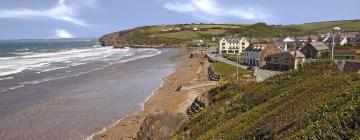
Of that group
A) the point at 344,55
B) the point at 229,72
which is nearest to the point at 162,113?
the point at 229,72

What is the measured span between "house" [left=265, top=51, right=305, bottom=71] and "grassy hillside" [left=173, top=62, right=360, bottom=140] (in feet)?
155

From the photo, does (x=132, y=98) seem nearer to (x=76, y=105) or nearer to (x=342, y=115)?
(x=76, y=105)

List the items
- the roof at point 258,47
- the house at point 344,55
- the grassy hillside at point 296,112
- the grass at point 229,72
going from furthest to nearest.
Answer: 1. the roof at point 258,47
2. the house at point 344,55
3. the grass at point 229,72
4. the grassy hillside at point 296,112

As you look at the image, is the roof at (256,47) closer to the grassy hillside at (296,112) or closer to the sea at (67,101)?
the sea at (67,101)

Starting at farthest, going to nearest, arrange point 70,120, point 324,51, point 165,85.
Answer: point 324,51, point 165,85, point 70,120

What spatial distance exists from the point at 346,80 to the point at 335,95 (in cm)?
244

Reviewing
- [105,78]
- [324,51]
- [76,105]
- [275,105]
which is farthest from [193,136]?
[324,51]

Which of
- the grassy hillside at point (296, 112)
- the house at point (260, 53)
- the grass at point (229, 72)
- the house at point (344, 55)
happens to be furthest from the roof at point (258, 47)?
the grassy hillside at point (296, 112)

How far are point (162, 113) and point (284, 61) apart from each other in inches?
1966

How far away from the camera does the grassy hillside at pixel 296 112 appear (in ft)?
31.6

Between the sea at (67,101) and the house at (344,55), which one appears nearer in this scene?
the sea at (67,101)

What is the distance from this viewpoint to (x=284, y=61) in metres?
69.9

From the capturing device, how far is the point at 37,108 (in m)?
43.1

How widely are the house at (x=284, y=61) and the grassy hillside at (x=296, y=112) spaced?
4725cm
